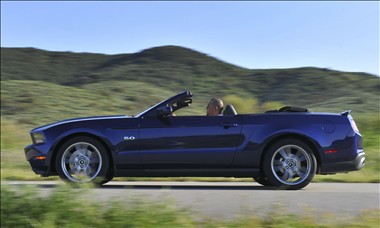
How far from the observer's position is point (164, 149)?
823 centimetres

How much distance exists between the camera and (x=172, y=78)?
49500 millimetres

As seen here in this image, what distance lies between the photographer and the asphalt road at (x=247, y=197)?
5.88m

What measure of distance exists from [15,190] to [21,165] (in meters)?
7.49

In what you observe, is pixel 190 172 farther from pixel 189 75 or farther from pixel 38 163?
pixel 189 75

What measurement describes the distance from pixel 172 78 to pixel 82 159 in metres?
41.3

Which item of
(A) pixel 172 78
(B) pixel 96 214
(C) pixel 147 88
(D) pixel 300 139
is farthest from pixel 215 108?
(A) pixel 172 78

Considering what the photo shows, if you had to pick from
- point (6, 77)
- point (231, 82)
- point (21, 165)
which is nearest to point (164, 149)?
point (21, 165)

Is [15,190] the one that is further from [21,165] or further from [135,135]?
[21,165]

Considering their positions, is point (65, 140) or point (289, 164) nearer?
point (289, 164)

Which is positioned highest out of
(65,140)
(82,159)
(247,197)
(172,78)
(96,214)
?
(172,78)

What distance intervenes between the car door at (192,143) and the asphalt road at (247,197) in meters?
0.40

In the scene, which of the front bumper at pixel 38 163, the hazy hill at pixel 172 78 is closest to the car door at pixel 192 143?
the front bumper at pixel 38 163

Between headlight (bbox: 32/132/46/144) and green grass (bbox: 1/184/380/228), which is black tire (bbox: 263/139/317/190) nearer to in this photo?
Result: green grass (bbox: 1/184/380/228)

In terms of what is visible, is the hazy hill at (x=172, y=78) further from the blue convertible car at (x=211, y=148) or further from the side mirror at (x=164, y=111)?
the side mirror at (x=164, y=111)
